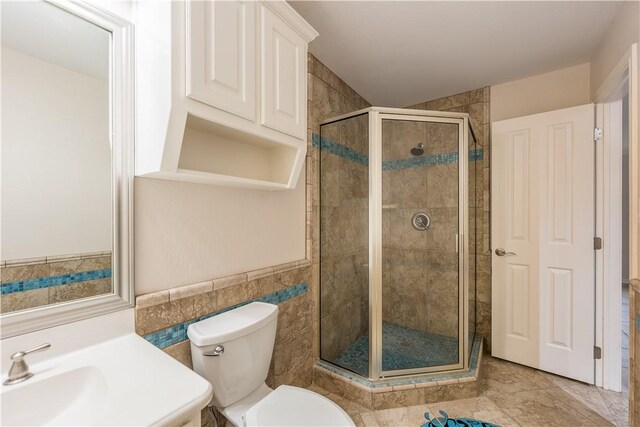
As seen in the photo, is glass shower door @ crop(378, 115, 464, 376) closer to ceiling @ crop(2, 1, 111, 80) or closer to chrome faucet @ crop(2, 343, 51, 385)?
ceiling @ crop(2, 1, 111, 80)

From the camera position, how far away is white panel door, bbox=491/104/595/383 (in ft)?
6.58

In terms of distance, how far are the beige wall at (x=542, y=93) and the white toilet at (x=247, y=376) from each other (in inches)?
101

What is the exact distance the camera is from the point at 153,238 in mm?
1130

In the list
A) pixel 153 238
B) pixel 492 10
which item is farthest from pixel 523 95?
pixel 153 238

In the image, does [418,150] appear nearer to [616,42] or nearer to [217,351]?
[616,42]

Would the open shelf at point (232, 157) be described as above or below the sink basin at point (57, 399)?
above

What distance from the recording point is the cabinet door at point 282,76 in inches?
49.6

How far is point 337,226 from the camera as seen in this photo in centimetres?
212

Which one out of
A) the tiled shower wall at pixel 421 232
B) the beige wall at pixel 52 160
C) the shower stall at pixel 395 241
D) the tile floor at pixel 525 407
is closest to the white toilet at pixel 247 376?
the beige wall at pixel 52 160

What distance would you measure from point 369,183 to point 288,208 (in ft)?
1.88

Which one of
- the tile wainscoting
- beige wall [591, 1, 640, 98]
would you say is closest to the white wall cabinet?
the tile wainscoting

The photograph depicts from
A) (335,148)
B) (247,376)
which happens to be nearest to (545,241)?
(335,148)

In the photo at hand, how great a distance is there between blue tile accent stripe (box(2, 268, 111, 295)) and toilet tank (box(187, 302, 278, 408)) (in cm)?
40

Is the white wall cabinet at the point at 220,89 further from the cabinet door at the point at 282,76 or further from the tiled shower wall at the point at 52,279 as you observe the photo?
the tiled shower wall at the point at 52,279
